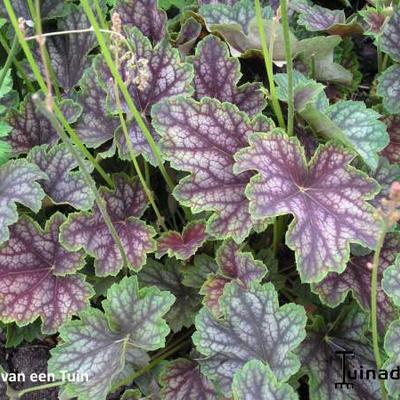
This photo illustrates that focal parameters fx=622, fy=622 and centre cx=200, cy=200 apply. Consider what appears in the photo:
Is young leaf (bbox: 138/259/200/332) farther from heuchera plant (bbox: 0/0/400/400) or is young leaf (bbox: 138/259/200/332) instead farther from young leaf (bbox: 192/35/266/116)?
young leaf (bbox: 192/35/266/116)

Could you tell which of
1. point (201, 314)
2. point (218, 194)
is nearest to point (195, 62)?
point (218, 194)

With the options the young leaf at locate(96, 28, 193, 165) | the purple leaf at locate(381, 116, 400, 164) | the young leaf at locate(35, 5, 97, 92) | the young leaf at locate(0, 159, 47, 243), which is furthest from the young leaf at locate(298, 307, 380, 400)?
the young leaf at locate(35, 5, 97, 92)

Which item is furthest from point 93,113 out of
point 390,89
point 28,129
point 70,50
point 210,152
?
point 390,89

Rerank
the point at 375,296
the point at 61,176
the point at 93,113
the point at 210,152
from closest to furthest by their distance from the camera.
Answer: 1. the point at 375,296
2. the point at 210,152
3. the point at 61,176
4. the point at 93,113

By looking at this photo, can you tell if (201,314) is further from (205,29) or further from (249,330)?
(205,29)

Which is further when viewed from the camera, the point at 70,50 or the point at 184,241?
the point at 70,50

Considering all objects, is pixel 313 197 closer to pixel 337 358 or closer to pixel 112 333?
pixel 337 358
